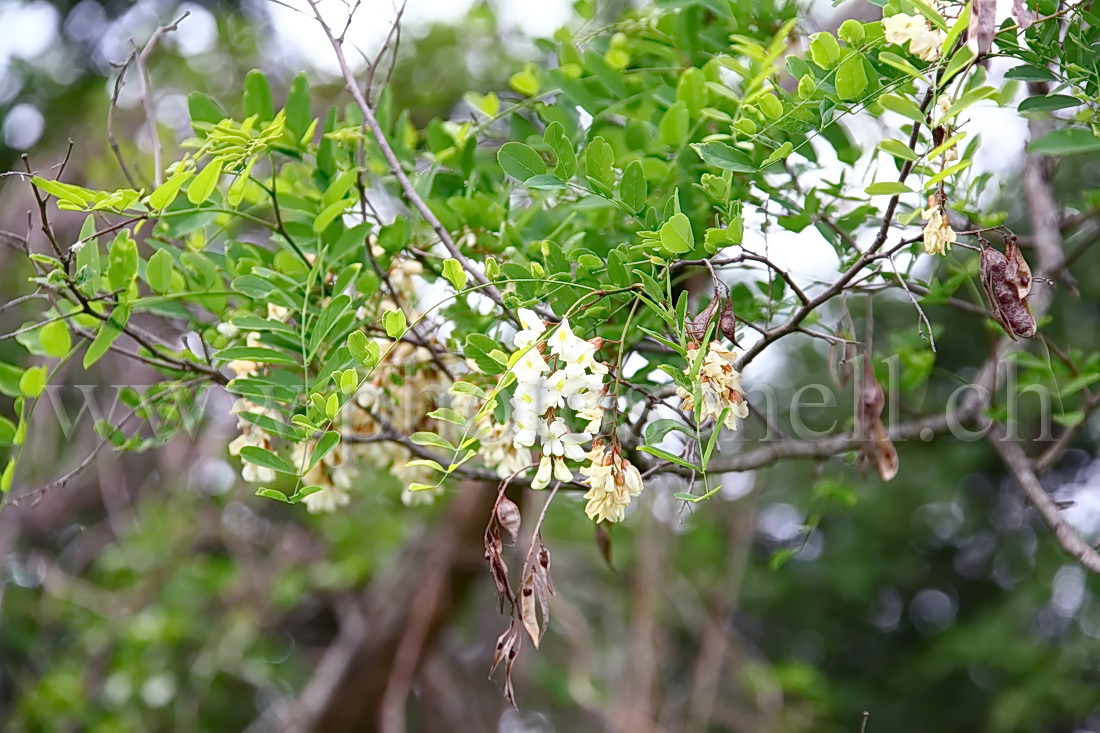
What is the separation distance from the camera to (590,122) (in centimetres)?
93

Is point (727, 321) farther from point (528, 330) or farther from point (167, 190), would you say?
point (167, 190)

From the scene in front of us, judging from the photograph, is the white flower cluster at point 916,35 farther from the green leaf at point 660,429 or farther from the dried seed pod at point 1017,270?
the green leaf at point 660,429

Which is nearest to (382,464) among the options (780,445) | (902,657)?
(780,445)

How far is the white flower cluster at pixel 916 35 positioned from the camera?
1.84ft

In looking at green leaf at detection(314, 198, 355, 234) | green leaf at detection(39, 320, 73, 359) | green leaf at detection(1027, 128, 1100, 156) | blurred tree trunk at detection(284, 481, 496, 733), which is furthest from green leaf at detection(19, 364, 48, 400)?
blurred tree trunk at detection(284, 481, 496, 733)

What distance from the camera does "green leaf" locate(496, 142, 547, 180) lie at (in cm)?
64

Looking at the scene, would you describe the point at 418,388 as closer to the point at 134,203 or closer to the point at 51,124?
the point at 134,203

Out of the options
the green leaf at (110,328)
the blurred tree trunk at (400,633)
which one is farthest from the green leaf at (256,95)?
the blurred tree trunk at (400,633)

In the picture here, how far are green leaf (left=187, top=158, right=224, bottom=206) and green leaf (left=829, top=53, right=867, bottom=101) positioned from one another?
419mm

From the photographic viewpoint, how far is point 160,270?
729 millimetres

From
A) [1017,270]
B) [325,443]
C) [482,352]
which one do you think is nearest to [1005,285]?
[1017,270]

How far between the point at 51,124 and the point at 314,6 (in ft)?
7.17

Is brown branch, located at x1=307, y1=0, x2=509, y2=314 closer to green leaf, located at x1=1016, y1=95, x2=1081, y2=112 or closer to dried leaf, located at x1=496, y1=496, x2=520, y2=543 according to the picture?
dried leaf, located at x1=496, y1=496, x2=520, y2=543

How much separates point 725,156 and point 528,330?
7.3 inches
